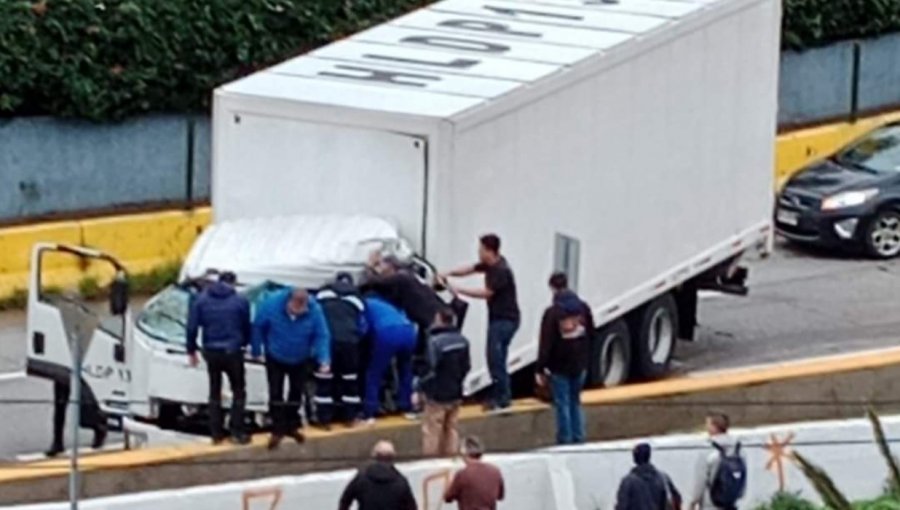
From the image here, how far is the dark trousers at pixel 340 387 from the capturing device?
20156mm

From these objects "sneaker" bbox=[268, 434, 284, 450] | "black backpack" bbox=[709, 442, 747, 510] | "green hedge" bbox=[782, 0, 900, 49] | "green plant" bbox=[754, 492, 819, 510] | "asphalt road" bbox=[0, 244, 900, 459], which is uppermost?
"green hedge" bbox=[782, 0, 900, 49]

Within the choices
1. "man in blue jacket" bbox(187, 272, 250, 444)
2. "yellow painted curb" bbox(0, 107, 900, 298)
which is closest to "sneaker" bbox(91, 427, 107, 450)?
"man in blue jacket" bbox(187, 272, 250, 444)

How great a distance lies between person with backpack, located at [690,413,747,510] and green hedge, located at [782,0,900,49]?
13082 mm

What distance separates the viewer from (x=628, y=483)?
63.3ft

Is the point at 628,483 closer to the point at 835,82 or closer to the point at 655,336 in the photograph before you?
the point at 655,336

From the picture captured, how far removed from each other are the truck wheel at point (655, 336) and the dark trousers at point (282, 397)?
4183mm

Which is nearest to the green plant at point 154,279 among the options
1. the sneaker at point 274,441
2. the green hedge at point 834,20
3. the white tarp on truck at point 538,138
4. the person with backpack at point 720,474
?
the white tarp on truck at point 538,138

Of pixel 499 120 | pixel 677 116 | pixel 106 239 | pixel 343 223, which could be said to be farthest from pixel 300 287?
pixel 106 239

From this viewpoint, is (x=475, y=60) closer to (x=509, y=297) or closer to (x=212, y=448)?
(x=509, y=297)

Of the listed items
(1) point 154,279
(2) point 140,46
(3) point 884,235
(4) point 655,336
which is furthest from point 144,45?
(3) point 884,235

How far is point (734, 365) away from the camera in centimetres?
2488

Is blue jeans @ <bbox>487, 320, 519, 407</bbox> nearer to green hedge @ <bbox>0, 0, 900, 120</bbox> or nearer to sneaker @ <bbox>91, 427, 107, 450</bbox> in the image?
sneaker @ <bbox>91, 427, 107, 450</bbox>

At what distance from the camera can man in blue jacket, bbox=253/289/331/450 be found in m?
19.8

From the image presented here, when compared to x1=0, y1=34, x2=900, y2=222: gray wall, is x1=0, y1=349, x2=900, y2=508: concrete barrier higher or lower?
lower
